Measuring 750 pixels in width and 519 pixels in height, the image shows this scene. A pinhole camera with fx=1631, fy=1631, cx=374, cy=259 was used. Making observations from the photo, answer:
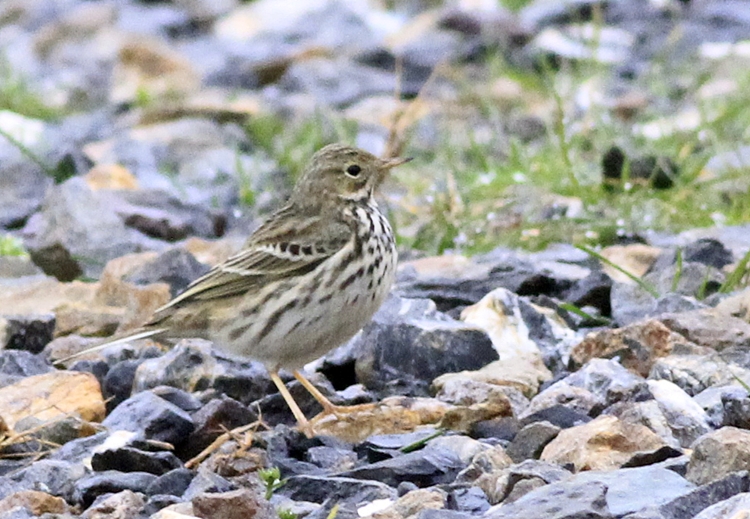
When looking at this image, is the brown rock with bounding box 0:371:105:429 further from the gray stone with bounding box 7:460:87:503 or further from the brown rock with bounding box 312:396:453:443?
the brown rock with bounding box 312:396:453:443

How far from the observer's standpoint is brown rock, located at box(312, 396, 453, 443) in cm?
505

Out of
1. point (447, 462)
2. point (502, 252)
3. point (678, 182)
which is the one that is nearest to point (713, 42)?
point (678, 182)

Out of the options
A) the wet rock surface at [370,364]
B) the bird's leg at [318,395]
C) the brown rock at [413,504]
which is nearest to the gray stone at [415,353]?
the wet rock surface at [370,364]

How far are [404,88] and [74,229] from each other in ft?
16.4

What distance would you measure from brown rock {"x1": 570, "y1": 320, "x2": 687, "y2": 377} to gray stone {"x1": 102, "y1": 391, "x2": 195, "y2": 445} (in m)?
1.46

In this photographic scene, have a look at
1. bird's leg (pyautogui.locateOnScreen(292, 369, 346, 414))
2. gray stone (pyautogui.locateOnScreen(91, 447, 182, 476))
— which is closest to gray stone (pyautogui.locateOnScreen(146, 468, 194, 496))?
gray stone (pyautogui.locateOnScreen(91, 447, 182, 476))

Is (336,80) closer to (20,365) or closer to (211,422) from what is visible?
(20,365)

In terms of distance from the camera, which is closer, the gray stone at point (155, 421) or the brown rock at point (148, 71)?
the gray stone at point (155, 421)

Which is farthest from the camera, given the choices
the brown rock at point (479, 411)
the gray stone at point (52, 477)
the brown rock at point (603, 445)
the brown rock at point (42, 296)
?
the brown rock at point (42, 296)

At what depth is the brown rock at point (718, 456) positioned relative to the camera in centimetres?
409

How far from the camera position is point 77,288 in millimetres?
6953

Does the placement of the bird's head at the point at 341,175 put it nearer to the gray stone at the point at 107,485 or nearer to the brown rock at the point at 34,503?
the gray stone at the point at 107,485

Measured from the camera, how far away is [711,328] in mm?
5660

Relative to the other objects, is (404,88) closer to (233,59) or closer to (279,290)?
(233,59)
